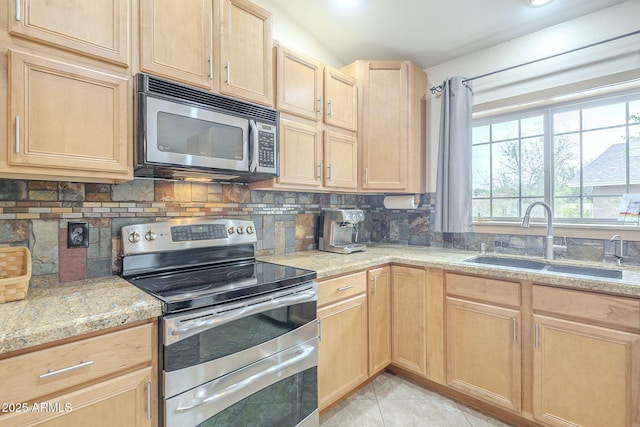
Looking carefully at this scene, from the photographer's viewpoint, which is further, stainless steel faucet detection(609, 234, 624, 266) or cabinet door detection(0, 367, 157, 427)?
stainless steel faucet detection(609, 234, 624, 266)

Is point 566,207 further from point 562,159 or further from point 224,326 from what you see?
point 224,326

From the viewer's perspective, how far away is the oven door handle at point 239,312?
1128mm

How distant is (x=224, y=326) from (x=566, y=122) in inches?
101

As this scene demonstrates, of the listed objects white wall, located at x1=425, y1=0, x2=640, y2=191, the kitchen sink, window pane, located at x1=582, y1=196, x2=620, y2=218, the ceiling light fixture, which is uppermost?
the ceiling light fixture

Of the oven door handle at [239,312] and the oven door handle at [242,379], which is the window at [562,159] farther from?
the oven door handle at [242,379]

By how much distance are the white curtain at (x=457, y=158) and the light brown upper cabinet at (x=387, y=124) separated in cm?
26

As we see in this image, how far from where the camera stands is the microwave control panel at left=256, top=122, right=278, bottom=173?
178cm

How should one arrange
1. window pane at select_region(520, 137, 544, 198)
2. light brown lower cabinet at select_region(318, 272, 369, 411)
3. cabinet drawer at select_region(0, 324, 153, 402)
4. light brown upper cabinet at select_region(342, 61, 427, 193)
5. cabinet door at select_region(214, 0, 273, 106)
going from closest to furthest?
cabinet drawer at select_region(0, 324, 153, 402)
cabinet door at select_region(214, 0, 273, 106)
light brown lower cabinet at select_region(318, 272, 369, 411)
window pane at select_region(520, 137, 544, 198)
light brown upper cabinet at select_region(342, 61, 427, 193)

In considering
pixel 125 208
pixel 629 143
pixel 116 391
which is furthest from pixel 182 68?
pixel 629 143

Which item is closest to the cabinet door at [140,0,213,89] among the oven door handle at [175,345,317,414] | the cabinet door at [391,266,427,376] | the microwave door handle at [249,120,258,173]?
the microwave door handle at [249,120,258,173]

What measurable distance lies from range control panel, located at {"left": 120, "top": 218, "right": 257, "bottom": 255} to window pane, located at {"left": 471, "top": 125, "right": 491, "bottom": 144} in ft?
6.50

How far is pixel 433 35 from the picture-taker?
2.32m

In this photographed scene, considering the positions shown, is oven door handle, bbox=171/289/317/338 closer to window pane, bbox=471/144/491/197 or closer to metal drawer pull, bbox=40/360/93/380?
metal drawer pull, bbox=40/360/93/380

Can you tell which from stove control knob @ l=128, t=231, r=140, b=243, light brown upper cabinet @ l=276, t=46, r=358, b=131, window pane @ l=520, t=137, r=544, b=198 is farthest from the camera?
window pane @ l=520, t=137, r=544, b=198
